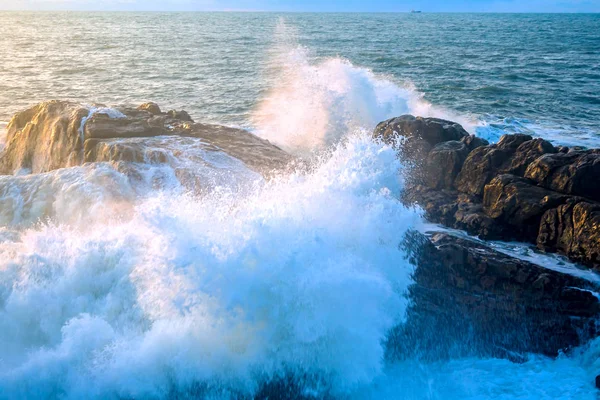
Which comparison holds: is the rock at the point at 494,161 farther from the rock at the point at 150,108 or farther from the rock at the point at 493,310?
the rock at the point at 150,108

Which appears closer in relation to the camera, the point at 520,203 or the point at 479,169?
the point at 520,203

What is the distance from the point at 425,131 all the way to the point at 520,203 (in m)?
3.63

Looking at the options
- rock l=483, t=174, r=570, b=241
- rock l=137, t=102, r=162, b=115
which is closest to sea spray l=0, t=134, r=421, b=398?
rock l=483, t=174, r=570, b=241

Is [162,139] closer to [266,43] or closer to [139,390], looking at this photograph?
[139,390]

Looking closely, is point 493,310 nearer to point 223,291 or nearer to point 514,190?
point 514,190

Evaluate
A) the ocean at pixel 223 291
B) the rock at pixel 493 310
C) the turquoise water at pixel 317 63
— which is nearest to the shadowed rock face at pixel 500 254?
the rock at pixel 493 310

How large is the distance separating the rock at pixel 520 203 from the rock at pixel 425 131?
274 cm

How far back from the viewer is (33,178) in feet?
35.2

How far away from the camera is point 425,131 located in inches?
471

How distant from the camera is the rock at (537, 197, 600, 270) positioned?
7855 mm

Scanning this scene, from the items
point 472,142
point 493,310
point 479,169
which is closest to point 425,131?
point 472,142

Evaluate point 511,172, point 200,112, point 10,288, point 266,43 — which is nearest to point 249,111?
point 200,112

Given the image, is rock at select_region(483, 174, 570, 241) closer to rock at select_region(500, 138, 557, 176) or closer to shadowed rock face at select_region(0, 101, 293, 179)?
rock at select_region(500, 138, 557, 176)

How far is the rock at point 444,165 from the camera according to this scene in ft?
35.1
